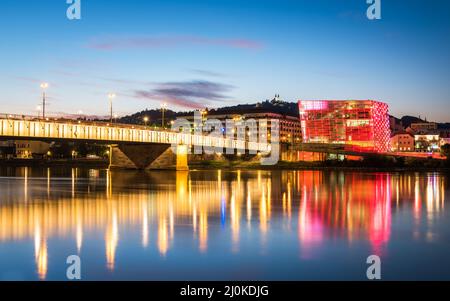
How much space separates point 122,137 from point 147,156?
20104 mm

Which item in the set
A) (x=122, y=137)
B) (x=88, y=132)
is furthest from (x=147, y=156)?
(x=88, y=132)

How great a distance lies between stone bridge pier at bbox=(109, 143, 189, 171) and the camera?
124m

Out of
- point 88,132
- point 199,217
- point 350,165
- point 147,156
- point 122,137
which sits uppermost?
point 88,132

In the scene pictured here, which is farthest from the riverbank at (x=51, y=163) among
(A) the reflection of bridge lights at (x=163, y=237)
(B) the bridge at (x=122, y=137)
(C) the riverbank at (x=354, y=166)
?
(A) the reflection of bridge lights at (x=163, y=237)

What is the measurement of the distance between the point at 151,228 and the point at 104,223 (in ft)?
10.5

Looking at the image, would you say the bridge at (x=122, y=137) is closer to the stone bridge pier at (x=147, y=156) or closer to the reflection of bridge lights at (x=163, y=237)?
the stone bridge pier at (x=147, y=156)

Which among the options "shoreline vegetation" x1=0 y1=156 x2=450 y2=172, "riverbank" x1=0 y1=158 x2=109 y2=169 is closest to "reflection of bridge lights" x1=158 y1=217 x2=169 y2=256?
"shoreline vegetation" x1=0 y1=156 x2=450 y2=172

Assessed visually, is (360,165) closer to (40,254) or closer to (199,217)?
(199,217)

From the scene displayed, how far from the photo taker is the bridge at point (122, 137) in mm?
80375

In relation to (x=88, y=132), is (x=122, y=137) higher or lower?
lower

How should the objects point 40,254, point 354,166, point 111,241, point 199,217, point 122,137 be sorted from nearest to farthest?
point 40,254 < point 111,241 < point 199,217 < point 122,137 < point 354,166

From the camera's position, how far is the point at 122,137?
105 metres
